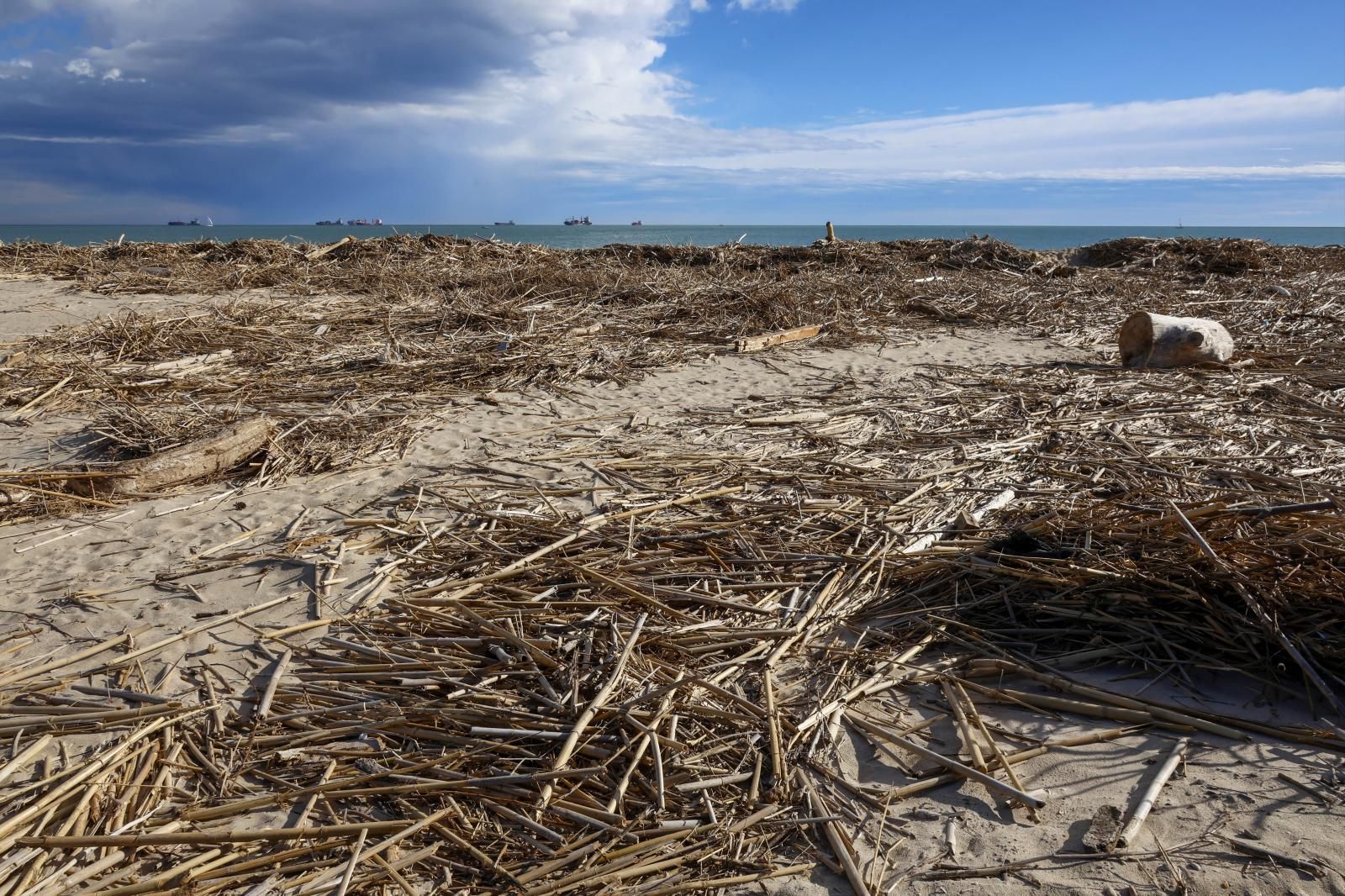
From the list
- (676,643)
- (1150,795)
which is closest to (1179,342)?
(1150,795)

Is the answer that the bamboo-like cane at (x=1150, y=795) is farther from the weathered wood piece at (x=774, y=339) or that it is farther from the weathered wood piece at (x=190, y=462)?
the weathered wood piece at (x=774, y=339)

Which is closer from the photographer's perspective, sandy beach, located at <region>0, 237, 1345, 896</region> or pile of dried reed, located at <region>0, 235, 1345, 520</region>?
sandy beach, located at <region>0, 237, 1345, 896</region>

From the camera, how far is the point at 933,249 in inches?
728

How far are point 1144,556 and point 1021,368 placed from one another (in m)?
5.03

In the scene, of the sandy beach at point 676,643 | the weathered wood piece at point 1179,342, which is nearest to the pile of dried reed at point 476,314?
the sandy beach at point 676,643

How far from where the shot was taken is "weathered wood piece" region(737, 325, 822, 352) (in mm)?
8781

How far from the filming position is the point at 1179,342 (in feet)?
24.7

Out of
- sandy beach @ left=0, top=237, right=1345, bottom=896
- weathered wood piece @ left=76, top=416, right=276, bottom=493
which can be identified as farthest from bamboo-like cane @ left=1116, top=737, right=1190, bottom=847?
weathered wood piece @ left=76, top=416, right=276, bottom=493

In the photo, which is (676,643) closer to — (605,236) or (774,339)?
(774,339)

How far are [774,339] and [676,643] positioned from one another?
650 centimetres

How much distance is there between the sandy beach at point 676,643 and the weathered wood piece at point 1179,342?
0.95 m

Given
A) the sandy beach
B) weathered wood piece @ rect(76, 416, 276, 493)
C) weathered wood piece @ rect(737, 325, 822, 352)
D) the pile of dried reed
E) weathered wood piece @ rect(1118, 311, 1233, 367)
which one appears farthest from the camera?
weathered wood piece @ rect(737, 325, 822, 352)

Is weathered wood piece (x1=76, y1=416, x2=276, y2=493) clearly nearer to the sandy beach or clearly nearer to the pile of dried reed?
the sandy beach

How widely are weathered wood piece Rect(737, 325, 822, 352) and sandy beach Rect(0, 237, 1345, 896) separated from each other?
221cm
